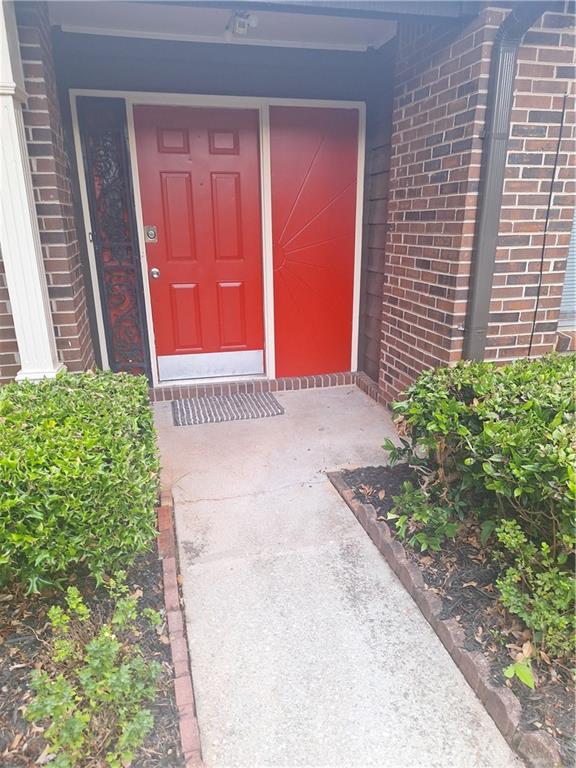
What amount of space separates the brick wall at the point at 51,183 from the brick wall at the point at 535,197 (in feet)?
8.01

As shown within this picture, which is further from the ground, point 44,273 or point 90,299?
point 44,273

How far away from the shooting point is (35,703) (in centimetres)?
121

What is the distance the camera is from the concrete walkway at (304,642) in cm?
141

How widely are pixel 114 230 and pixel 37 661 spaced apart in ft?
9.52

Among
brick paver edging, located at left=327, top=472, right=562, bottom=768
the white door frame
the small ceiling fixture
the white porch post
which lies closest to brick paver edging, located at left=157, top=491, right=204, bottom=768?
brick paver edging, located at left=327, top=472, right=562, bottom=768

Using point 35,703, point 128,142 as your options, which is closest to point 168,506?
point 35,703

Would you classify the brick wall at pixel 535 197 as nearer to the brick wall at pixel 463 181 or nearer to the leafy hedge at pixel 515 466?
the brick wall at pixel 463 181

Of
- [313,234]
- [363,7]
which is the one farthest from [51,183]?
[313,234]

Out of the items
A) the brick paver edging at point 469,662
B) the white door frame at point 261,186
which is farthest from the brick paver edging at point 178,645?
the white door frame at point 261,186

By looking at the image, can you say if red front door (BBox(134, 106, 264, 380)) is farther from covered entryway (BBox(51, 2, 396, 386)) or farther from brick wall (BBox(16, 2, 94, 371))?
brick wall (BBox(16, 2, 94, 371))

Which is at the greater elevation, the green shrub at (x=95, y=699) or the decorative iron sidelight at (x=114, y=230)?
the decorative iron sidelight at (x=114, y=230)

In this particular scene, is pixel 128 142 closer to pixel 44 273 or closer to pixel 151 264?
pixel 151 264

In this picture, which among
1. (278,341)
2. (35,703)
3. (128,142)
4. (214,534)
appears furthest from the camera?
(278,341)

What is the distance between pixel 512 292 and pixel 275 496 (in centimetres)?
178
